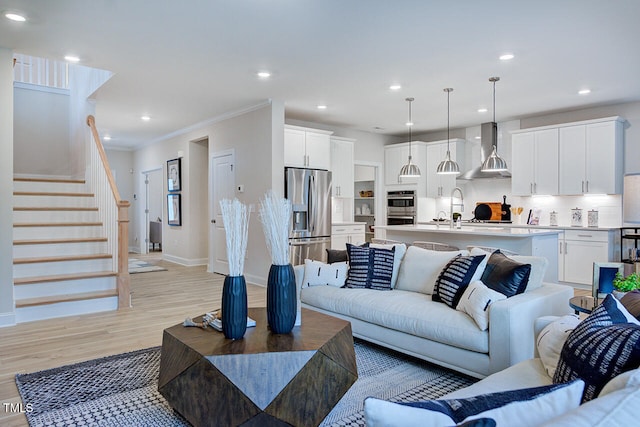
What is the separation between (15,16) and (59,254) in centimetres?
290

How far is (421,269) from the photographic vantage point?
11.8 feet

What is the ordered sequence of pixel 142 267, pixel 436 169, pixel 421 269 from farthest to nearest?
Answer: pixel 436 169, pixel 142 267, pixel 421 269

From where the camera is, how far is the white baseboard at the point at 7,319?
4.09m

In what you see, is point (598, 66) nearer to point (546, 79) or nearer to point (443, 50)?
point (546, 79)

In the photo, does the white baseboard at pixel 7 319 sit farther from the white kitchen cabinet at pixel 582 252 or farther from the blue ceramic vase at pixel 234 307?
the white kitchen cabinet at pixel 582 252

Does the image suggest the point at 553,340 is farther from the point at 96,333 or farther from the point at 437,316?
the point at 96,333

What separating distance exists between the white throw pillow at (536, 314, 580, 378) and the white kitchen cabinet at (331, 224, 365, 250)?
510cm

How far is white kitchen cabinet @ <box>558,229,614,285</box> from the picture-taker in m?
5.80

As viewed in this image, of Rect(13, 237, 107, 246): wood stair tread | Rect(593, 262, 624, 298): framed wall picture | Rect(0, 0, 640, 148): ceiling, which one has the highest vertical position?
Rect(0, 0, 640, 148): ceiling

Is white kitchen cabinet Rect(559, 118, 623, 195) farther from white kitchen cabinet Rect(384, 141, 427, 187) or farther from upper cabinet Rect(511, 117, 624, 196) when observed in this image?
white kitchen cabinet Rect(384, 141, 427, 187)

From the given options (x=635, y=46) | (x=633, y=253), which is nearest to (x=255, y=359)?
(x=635, y=46)

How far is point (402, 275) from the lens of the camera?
3.72 metres

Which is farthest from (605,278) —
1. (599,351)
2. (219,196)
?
(219,196)

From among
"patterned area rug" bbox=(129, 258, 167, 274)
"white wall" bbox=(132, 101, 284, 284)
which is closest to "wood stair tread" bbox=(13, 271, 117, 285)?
"white wall" bbox=(132, 101, 284, 284)
